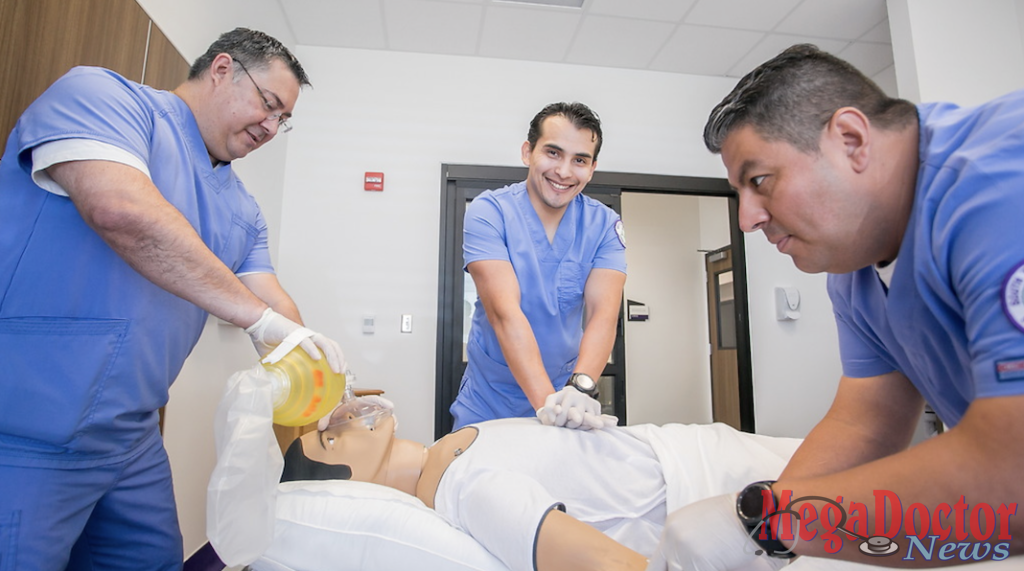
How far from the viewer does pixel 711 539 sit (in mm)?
669

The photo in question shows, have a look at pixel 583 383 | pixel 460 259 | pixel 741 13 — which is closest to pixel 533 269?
pixel 583 383

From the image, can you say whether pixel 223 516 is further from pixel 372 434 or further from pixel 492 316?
pixel 492 316

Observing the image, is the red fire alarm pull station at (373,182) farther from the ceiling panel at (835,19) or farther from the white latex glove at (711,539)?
the white latex glove at (711,539)

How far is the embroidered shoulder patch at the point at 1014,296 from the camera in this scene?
0.48m

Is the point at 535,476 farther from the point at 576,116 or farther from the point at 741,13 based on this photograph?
the point at 741,13

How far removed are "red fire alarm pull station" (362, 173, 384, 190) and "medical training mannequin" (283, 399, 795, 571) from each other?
175 centimetres

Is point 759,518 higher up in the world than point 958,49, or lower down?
lower down

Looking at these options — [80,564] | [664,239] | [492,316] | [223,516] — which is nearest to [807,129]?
[492,316]

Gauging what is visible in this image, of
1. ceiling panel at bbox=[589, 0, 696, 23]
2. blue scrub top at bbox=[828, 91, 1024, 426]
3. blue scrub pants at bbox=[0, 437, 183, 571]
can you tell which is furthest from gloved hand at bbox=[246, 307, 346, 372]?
ceiling panel at bbox=[589, 0, 696, 23]

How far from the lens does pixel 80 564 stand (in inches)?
38.5

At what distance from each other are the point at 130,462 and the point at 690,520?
99 centimetres

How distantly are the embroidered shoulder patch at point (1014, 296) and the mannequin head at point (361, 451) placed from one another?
126cm

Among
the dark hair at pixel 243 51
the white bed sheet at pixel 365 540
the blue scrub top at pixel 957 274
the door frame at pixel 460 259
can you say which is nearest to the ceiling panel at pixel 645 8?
the door frame at pixel 460 259

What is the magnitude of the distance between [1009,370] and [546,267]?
3.88ft
